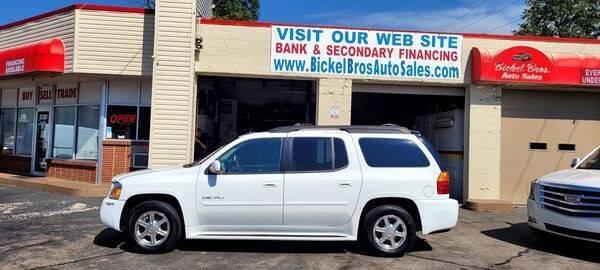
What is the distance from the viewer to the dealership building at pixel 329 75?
535 inches

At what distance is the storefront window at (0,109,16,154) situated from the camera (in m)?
19.2

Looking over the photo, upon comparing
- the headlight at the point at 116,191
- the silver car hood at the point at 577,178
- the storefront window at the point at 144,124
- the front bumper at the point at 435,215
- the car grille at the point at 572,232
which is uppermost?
the storefront window at the point at 144,124

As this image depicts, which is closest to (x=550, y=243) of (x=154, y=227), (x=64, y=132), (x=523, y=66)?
(x=523, y=66)

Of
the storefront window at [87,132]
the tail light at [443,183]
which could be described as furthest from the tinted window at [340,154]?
the storefront window at [87,132]

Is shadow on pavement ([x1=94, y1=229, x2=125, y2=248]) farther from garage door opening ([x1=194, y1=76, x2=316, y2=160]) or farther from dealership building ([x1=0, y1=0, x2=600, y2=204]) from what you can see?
garage door opening ([x1=194, y1=76, x2=316, y2=160])

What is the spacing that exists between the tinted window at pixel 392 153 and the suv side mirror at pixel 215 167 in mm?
2010

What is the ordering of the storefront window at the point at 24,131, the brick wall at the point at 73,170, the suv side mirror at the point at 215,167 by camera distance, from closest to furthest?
the suv side mirror at the point at 215,167, the brick wall at the point at 73,170, the storefront window at the point at 24,131

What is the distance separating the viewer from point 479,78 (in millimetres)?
13531

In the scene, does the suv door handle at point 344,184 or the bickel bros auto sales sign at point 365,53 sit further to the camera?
the bickel bros auto sales sign at point 365,53

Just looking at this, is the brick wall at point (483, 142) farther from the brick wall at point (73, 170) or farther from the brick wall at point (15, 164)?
the brick wall at point (15, 164)

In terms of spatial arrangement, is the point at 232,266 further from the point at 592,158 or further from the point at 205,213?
the point at 592,158

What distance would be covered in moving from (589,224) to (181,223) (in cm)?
568

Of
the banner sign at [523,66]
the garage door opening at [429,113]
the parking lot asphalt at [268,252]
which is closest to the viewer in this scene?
the parking lot asphalt at [268,252]

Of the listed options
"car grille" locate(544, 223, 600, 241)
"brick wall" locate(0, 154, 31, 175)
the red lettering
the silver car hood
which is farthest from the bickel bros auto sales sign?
"brick wall" locate(0, 154, 31, 175)
